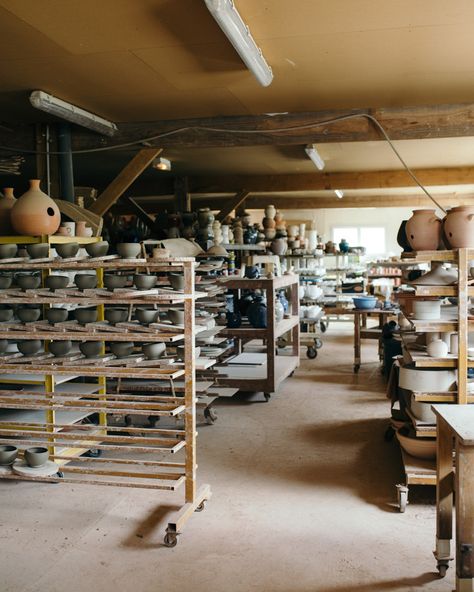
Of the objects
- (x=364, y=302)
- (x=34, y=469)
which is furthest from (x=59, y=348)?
(x=364, y=302)

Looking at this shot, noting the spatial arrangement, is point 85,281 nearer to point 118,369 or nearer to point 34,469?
point 118,369

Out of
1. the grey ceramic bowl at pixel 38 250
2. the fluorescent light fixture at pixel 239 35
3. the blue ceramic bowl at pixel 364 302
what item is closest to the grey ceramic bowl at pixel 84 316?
the grey ceramic bowl at pixel 38 250

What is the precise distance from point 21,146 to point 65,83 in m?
1.37

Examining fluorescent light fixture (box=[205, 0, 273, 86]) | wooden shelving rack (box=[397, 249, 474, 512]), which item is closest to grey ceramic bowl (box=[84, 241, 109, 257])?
fluorescent light fixture (box=[205, 0, 273, 86])

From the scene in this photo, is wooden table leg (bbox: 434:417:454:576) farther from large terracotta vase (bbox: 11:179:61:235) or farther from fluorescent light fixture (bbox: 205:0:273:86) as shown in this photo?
large terracotta vase (bbox: 11:179:61:235)

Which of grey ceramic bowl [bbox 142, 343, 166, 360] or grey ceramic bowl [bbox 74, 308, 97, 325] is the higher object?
grey ceramic bowl [bbox 74, 308, 97, 325]

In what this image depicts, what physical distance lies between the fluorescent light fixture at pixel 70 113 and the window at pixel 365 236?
1146 cm

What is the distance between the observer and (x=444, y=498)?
→ 2.61 metres

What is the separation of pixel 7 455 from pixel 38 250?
1179 millimetres

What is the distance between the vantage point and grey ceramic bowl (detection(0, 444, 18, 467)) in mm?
3439

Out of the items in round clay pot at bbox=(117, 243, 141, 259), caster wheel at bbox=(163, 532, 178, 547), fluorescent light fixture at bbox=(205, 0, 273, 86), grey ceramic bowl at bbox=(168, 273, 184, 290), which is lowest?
caster wheel at bbox=(163, 532, 178, 547)

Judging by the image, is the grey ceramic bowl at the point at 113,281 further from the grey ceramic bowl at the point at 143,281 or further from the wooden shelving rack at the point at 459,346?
the wooden shelving rack at the point at 459,346

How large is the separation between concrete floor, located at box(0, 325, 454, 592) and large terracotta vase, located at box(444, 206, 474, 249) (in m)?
1.42

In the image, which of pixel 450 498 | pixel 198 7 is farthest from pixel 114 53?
pixel 450 498
